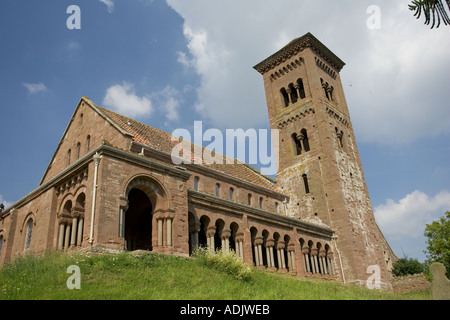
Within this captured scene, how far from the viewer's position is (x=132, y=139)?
74.7ft

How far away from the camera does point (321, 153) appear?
34625mm

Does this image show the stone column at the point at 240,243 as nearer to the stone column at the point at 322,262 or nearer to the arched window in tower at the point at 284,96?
the stone column at the point at 322,262

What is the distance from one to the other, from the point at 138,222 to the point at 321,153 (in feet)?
59.2

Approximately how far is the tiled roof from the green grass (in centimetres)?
979

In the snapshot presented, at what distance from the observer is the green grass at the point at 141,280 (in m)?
11.5

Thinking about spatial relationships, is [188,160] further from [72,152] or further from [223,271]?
[223,271]

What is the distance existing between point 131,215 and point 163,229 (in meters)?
5.49

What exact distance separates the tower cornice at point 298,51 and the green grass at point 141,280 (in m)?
27.5

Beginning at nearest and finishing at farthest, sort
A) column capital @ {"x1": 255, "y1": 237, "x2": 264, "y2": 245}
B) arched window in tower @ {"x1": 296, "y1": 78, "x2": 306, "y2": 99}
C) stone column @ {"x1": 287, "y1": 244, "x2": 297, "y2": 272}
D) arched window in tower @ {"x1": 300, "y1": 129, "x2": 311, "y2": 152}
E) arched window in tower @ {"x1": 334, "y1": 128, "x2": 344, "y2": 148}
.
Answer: column capital @ {"x1": 255, "y1": 237, "x2": 264, "y2": 245}
stone column @ {"x1": 287, "y1": 244, "x2": 297, "y2": 272}
arched window in tower @ {"x1": 334, "y1": 128, "x2": 344, "y2": 148}
arched window in tower @ {"x1": 300, "y1": 129, "x2": 311, "y2": 152}
arched window in tower @ {"x1": 296, "y1": 78, "x2": 306, "y2": 99}

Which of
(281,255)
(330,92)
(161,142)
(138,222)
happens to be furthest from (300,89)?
(138,222)

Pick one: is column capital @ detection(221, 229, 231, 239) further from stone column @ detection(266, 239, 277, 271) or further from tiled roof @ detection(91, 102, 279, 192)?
tiled roof @ detection(91, 102, 279, 192)

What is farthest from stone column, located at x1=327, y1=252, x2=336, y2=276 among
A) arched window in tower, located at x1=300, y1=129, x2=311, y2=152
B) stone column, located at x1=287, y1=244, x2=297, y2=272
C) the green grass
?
the green grass

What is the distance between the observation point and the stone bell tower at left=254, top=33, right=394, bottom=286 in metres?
31.8

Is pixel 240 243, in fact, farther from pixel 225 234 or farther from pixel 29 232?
pixel 29 232
